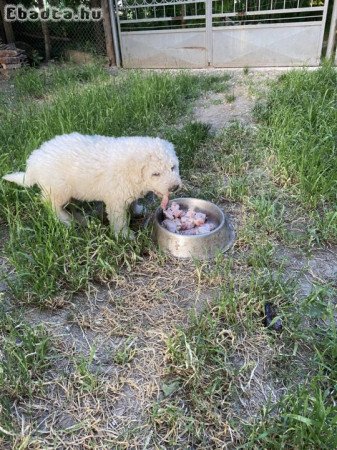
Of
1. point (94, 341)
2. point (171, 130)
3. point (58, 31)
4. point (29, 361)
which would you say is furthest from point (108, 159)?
point (58, 31)

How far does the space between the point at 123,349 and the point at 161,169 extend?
1164 millimetres

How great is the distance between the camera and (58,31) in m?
10.3

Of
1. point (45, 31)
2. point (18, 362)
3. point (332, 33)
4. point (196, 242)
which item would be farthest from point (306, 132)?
point (45, 31)

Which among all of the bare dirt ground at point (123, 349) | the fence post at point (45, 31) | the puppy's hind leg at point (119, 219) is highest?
the fence post at point (45, 31)

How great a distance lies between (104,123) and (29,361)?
3.04 meters

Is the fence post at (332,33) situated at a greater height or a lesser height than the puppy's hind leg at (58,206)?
greater

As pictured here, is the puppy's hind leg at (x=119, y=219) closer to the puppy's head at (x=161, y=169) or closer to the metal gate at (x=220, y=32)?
the puppy's head at (x=161, y=169)

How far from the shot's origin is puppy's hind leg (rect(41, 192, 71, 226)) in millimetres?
2829

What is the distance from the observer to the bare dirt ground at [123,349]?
1.78m

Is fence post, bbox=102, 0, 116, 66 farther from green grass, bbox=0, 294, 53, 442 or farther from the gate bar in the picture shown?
green grass, bbox=0, 294, 53, 442

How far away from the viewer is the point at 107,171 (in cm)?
275

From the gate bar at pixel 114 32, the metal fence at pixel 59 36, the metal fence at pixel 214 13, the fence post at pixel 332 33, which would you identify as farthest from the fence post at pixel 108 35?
the fence post at pixel 332 33

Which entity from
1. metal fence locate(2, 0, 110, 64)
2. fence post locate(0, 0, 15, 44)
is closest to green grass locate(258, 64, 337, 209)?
metal fence locate(2, 0, 110, 64)

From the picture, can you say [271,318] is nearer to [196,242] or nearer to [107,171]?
[196,242]
